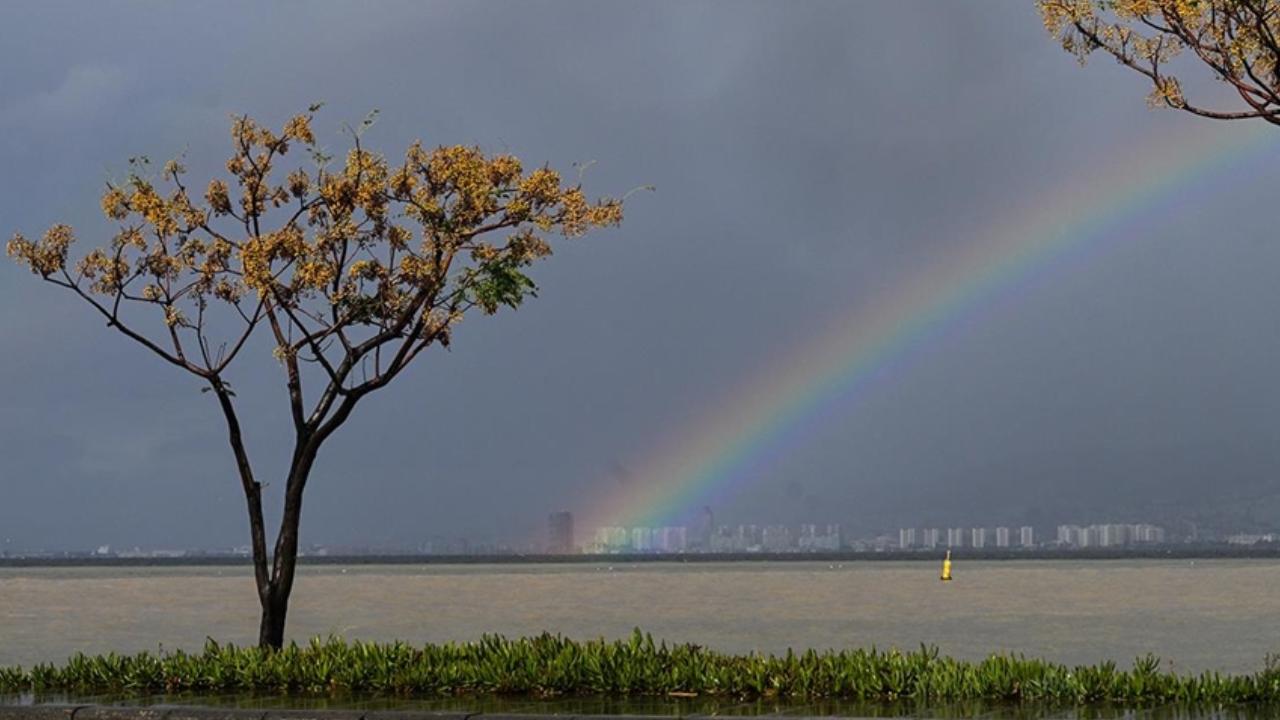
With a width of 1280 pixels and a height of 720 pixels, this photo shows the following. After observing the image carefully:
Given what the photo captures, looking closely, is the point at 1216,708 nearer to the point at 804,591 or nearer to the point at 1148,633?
the point at 1148,633

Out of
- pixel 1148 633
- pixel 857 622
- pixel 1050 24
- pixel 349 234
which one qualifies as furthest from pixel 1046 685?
pixel 857 622

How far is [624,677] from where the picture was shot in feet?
67.9

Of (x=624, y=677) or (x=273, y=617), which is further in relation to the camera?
(x=273, y=617)

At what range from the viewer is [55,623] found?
58.5 meters

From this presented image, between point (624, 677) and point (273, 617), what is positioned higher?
point (273, 617)

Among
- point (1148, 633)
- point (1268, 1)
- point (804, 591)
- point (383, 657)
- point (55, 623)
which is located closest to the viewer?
point (1268, 1)

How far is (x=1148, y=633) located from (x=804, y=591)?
1790 inches

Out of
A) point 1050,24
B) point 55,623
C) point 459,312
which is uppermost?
point 1050,24

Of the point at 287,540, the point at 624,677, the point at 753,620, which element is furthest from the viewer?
the point at 753,620

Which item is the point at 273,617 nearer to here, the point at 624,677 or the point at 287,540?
the point at 287,540

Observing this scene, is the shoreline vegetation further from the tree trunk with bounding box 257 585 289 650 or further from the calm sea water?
the calm sea water

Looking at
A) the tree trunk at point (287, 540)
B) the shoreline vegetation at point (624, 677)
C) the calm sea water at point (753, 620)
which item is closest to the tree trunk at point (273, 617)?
the tree trunk at point (287, 540)

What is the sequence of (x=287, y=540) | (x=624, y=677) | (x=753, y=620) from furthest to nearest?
(x=753, y=620), (x=287, y=540), (x=624, y=677)

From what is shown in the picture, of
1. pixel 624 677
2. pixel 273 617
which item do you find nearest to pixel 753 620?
pixel 273 617
